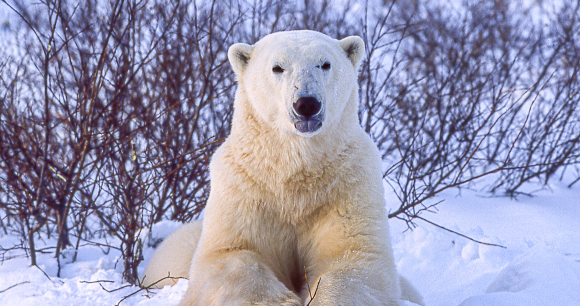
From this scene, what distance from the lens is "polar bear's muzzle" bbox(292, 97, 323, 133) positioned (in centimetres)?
181

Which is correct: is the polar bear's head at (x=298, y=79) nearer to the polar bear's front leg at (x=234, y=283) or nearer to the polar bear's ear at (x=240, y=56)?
the polar bear's ear at (x=240, y=56)

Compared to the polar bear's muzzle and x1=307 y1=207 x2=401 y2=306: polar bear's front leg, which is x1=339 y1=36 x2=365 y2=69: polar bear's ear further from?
x1=307 y1=207 x2=401 y2=306: polar bear's front leg

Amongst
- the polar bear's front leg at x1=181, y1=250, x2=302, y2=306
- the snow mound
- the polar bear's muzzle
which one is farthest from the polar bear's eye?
the snow mound

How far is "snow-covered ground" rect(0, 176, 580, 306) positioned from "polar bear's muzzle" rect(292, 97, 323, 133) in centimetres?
106

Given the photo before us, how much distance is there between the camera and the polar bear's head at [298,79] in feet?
6.04

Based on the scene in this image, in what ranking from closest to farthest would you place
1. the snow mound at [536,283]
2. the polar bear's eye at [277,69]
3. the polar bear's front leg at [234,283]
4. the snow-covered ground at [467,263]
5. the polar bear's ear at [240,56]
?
the polar bear's front leg at [234,283]
the polar bear's eye at [277,69]
the snow mound at [536,283]
the polar bear's ear at [240,56]
the snow-covered ground at [467,263]

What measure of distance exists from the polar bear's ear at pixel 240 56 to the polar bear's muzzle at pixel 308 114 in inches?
20.8

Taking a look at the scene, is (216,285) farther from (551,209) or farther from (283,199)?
(551,209)

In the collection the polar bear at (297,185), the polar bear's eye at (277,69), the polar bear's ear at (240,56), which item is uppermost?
the polar bear's ear at (240,56)

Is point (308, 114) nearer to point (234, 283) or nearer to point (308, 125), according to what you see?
point (308, 125)

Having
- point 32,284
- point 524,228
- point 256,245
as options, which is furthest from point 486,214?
point 32,284

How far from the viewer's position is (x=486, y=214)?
14.4ft

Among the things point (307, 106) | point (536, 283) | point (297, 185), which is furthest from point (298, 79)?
point (536, 283)

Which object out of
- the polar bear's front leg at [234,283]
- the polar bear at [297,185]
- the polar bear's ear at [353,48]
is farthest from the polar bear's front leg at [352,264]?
the polar bear's ear at [353,48]
